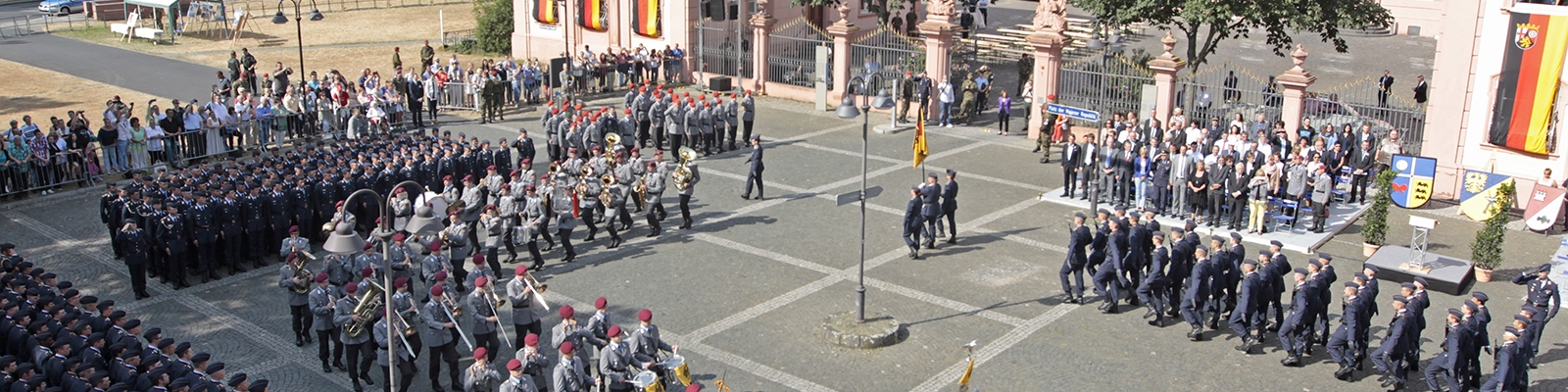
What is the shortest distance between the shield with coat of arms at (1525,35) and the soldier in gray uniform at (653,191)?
1466 centimetres

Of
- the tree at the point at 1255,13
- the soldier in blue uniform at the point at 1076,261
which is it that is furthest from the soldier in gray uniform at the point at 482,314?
the tree at the point at 1255,13

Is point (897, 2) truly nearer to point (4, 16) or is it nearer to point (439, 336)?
point (439, 336)

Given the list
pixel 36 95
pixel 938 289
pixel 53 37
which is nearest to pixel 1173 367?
pixel 938 289

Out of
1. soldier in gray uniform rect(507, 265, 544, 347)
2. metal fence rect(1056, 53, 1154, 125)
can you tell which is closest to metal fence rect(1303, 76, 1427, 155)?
metal fence rect(1056, 53, 1154, 125)

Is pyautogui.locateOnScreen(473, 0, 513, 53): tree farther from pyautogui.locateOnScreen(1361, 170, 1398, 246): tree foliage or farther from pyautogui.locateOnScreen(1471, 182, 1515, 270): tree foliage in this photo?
pyautogui.locateOnScreen(1471, 182, 1515, 270): tree foliage

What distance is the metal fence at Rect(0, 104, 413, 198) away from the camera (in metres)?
22.9

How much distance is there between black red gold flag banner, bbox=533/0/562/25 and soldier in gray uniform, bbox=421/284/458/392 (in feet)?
85.3

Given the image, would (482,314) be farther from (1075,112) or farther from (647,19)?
(647,19)

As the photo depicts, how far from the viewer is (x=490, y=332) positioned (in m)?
14.4

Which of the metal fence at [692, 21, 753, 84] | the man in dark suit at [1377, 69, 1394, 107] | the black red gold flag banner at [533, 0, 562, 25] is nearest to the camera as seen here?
the man in dark suit at [1377, 69, 1394, 107]

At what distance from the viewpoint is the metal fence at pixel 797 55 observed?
33.6 meters

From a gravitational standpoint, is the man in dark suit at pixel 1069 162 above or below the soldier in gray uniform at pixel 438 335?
above

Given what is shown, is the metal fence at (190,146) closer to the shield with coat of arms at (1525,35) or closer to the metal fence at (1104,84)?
the metal fence at (1104,84)

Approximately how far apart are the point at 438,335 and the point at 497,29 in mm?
30291
